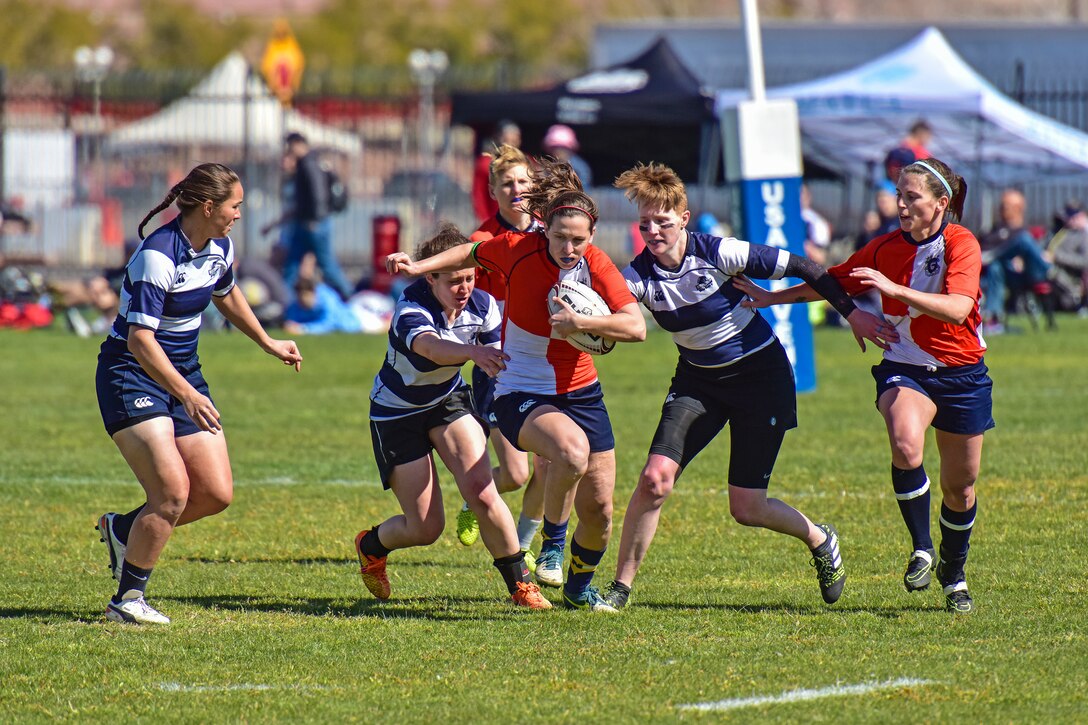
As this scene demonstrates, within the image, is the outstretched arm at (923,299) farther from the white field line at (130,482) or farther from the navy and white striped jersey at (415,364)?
the white field line at (130,482)

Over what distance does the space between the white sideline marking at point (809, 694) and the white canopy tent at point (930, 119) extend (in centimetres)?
1368

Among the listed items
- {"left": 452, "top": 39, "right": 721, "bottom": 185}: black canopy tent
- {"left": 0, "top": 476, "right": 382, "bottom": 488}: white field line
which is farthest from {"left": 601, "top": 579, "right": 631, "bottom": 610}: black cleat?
{"left": 452, "top": 39, "right": 721, "bottom": 185}: black canopy tent

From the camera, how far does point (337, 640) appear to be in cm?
591

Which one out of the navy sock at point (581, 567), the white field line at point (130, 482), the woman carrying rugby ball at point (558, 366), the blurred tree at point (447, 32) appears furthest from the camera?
the blurred tree at point (447, 32)

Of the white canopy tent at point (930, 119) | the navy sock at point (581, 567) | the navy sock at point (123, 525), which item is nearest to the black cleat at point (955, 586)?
the navy sock at point (581, 567)

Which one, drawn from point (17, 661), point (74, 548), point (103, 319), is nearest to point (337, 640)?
point (17, 661)

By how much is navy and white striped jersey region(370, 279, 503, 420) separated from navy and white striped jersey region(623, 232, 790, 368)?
0.80 metres

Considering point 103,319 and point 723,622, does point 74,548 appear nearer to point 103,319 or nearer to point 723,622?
point 723,622

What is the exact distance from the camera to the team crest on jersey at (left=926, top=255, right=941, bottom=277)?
20.5 feet

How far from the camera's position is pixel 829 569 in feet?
20.9

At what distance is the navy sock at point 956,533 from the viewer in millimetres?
6293

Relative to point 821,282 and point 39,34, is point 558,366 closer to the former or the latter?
point 821,282

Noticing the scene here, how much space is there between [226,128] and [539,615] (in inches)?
1047

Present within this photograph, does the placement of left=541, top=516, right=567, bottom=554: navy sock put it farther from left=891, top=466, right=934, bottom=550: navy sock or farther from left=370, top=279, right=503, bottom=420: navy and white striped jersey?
left=891, top=466, right=934, bottom=550: navy sock
